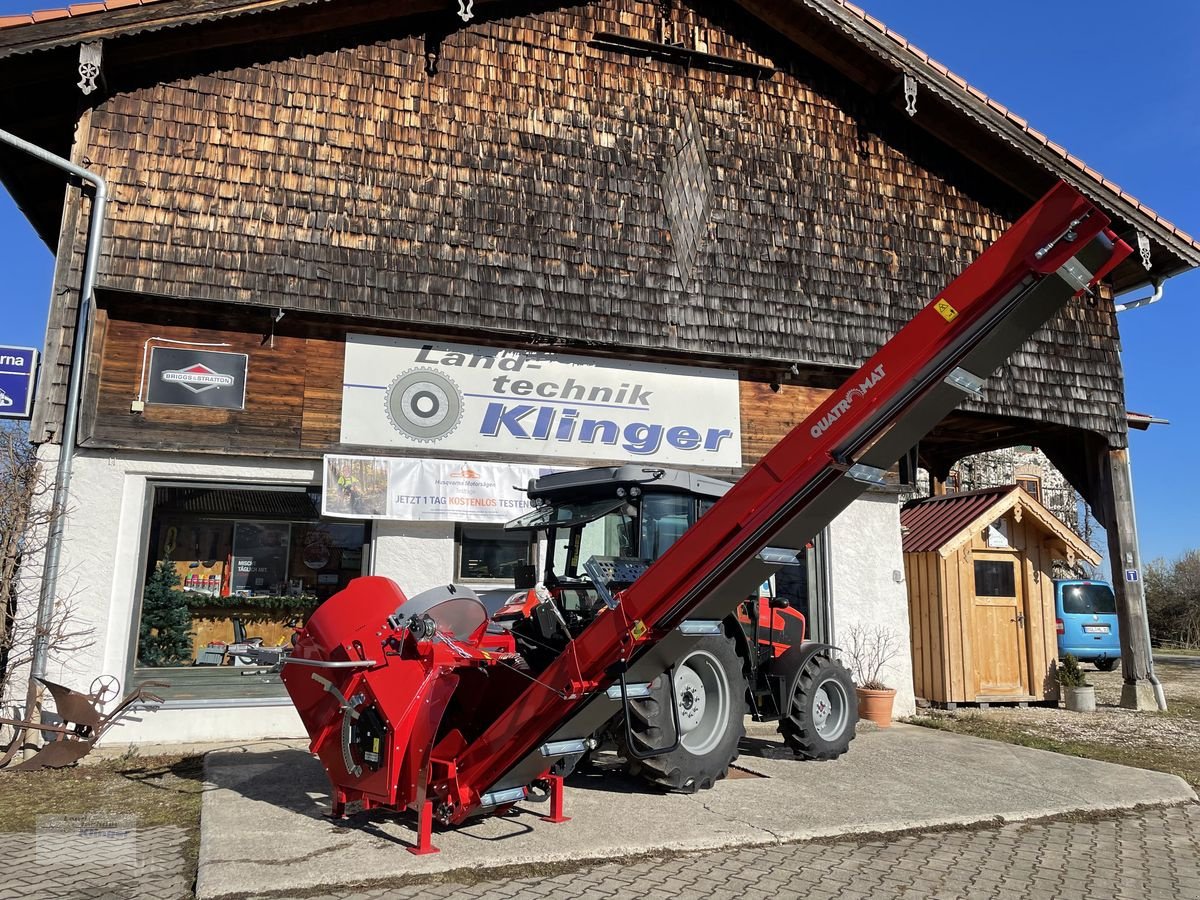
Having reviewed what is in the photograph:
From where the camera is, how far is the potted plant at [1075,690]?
1230cm

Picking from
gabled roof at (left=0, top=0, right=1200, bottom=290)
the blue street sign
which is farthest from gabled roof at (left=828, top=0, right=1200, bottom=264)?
the blue street sign

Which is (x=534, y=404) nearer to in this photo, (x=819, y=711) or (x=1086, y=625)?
(x=819, y=711)

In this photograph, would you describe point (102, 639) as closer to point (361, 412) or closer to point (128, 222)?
point (361, 412)

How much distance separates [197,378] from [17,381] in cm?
161

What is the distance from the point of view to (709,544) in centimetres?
461

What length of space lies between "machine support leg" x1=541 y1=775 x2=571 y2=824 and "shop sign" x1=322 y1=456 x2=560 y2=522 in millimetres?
4244

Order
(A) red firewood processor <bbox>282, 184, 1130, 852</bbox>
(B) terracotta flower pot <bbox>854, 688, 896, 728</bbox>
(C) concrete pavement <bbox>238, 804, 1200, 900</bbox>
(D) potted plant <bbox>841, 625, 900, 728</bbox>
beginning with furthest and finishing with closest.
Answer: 1. (D) potted plant <bbox>841, 625, 900, 728</bbox>
2. (B) terracotta flower pot <bbox>854, 688, 896, 728</bbox>
3. (C) concrete pavement <bbox>238, 804, 1200, 900</bbox>
4. (A) red firewood processor <bbox>282, 184, 1130, 852</bbox>

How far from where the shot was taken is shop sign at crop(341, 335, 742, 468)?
392 inches

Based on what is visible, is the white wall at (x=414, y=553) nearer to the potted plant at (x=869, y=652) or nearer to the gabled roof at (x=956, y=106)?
the potted plant at (x=869, y=652)

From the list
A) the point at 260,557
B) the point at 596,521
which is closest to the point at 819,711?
the point at 596,521

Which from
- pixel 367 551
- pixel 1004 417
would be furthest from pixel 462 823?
pixel 1004 417

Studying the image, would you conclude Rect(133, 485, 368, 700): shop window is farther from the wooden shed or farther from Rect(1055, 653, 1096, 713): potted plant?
Rect(1055, 653, 1096, 713): potted plant

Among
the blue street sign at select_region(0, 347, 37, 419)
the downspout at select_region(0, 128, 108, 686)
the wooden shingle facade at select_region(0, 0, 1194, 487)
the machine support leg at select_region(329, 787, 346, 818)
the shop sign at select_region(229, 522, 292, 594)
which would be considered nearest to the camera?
the machine support leg at select_region(329, 787, 346, 818)

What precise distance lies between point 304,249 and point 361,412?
192 centimetres
